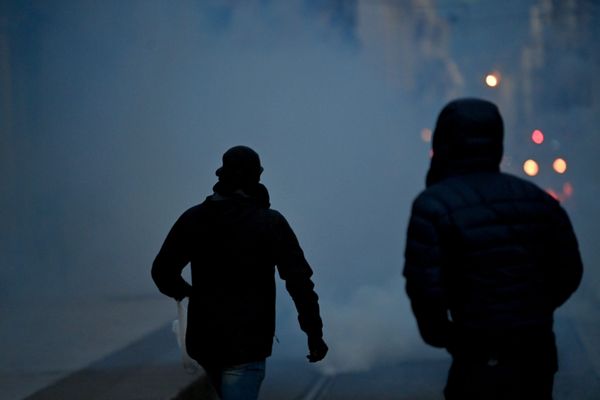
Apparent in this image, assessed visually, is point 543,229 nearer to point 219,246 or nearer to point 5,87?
point 219,246

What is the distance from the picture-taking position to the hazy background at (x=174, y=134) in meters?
9.97

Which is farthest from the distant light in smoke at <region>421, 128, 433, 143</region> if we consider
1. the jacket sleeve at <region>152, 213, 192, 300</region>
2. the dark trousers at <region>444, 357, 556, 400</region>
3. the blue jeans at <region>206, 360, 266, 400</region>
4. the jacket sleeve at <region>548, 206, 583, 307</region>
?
the dark trousers at <region>444, 357, 556, 400</region>

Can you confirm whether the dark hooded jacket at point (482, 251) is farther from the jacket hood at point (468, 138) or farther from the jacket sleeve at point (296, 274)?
the jacket sleeve at point (296, 274)

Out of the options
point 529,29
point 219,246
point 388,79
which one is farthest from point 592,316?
point 529,29

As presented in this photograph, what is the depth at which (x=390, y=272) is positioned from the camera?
978 cm

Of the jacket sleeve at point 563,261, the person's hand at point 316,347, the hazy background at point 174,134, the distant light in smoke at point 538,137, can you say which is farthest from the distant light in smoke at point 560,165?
the jacket sleeve at point 563,261

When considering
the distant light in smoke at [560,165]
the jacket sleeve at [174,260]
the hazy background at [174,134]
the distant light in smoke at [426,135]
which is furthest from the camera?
the distant light in smoke at [560,165]

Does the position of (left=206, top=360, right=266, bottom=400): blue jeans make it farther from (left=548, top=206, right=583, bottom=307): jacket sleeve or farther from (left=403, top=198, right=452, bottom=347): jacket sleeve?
(left=548, top=206, right=583, bottom=307): jacket sleeve

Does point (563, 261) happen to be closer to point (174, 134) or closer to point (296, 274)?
point (296, 274)

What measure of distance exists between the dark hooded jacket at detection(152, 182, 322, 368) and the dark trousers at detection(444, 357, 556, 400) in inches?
31.6

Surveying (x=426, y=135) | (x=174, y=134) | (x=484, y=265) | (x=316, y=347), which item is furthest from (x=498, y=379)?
(x=426, y=135)

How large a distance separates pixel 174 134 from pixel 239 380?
23.9ft

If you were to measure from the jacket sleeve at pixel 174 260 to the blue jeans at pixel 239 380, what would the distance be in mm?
332

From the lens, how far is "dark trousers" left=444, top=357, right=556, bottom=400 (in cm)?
256
